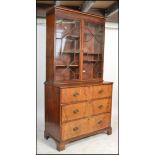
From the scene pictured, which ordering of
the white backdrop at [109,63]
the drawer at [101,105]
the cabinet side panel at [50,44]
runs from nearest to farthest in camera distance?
1. the cabinet side panel at [50,44]
2. the drawer at [101,105]
3. the white backdrop at [109,63]

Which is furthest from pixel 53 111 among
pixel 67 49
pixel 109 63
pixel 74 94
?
pixel 109 63

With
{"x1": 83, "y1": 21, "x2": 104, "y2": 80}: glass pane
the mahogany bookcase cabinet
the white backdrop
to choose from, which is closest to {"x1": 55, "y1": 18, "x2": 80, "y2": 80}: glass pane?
the mahogany bookcase cabinet

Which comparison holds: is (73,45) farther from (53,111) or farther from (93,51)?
(53,111)

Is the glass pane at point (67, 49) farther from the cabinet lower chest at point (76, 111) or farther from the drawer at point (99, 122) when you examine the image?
the drawer at point (99, 122)

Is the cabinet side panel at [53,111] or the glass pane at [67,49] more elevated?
the glass pane at [67,49]

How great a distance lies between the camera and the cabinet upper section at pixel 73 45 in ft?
7.92

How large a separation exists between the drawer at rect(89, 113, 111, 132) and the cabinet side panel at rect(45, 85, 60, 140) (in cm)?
53

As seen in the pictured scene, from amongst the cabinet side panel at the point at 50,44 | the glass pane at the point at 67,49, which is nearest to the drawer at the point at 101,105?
the glass pane at the point at 67,49

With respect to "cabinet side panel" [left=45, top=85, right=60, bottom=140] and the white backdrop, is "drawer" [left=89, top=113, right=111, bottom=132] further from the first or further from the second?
the white backdrop

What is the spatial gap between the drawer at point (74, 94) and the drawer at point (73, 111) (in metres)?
0.08

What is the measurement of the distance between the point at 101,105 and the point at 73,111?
1.78 ft

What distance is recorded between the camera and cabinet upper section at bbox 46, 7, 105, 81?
2414mm
